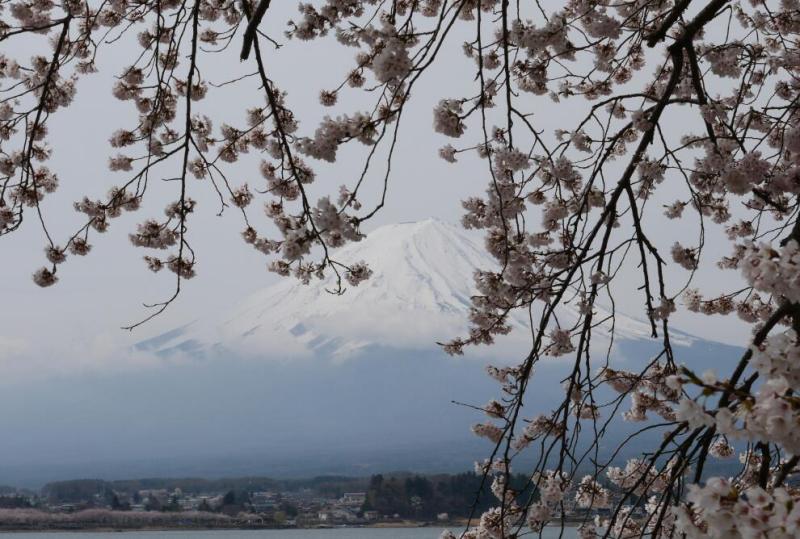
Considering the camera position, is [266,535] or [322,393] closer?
[266,535]

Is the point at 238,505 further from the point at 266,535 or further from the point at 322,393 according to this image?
the point at 322,393

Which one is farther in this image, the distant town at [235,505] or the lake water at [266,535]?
the lake water at [266,535]

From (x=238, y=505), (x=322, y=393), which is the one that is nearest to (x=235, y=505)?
(x=238, y=505)

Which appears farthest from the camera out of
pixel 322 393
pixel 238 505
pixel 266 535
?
pixel 322 393

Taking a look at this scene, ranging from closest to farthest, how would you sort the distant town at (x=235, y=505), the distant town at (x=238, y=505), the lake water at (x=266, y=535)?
1. the distant town at (x=238, y=505)
2. the distant town at (x=235, y=505)
3. the lake water at (x=266, y=535)

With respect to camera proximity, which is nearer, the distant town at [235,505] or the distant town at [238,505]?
the distant town at [238,505]

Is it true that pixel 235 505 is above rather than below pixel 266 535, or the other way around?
above

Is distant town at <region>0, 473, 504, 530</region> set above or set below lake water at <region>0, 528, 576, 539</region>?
above

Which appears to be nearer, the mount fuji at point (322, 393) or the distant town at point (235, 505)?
the distant town at point (235, 505)

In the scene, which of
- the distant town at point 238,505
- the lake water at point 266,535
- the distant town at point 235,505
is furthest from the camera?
the lake water at point 266,535

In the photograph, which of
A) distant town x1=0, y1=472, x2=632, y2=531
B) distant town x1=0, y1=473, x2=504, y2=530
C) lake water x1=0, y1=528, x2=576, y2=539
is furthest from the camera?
lake water x1=0, y1=528, x2=576, y2=539

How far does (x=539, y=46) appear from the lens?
340 cm

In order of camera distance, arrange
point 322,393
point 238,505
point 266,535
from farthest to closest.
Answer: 1. point 322,393
2. point 238,505
3. point 266,535

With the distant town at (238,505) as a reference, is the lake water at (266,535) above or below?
below
